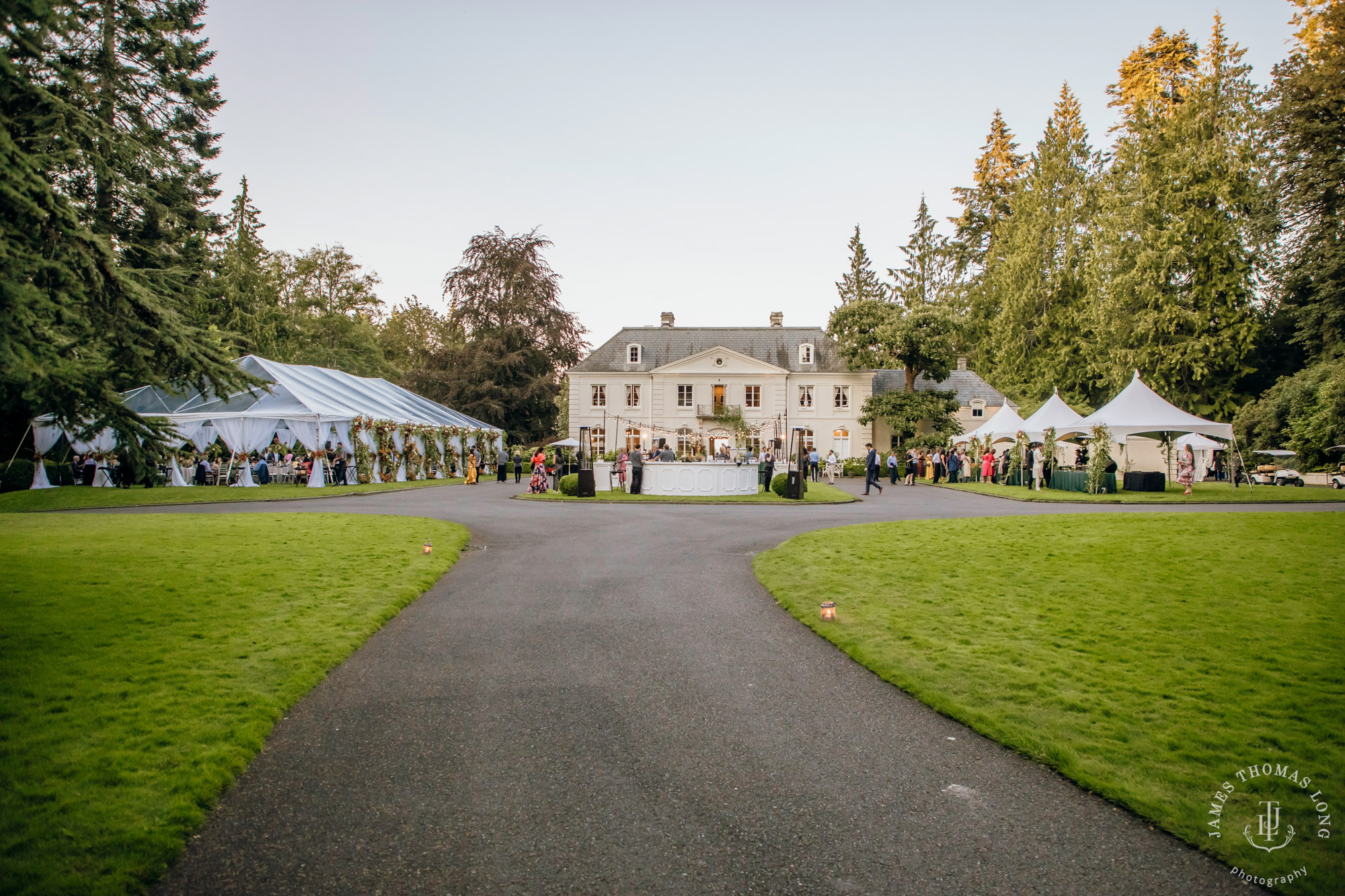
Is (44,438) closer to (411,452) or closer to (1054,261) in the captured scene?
(411,452)

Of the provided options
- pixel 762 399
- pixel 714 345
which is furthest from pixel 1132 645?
pixel 714 345

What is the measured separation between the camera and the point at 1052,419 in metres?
31.1

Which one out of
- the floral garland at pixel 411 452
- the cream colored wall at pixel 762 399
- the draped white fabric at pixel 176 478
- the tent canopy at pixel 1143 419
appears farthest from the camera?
the cream colored wall at pixel 762 399

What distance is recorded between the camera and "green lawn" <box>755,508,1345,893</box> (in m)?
4.16

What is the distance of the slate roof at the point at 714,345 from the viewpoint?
52969 millimetres

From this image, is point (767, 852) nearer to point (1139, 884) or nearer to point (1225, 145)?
point (1139, 884)

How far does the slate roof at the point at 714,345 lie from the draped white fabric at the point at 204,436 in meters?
26.9

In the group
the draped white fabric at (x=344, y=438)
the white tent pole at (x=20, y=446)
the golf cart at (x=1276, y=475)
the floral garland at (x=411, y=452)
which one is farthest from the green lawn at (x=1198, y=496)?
the white tent pole at (x=20, y=446)

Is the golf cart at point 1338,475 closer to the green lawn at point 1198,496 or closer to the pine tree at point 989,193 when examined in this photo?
the green lawn at point 1198,496

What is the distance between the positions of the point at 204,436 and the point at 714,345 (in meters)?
33.2

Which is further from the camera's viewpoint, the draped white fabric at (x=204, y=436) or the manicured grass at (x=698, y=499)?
the draped white fabric at (x=204, y=436)

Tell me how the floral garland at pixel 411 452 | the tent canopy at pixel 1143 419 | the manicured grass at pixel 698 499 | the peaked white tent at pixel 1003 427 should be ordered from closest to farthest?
the manicured grass at pixel 698 499 → the tent canopy at pixel 1143 419 → the floral garland at pixel 411 452 → the peaked white tent at pixel 1003 427

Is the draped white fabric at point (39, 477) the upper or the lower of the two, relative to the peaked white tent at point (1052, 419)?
lower

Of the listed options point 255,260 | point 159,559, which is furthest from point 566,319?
point 159,559
